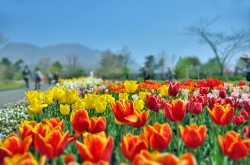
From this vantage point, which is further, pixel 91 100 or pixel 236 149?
pixel 91 100

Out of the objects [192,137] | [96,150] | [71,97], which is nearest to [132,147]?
[96,150]

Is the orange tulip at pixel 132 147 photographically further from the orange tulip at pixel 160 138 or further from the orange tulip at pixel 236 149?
the orange tulip at pixel 236 149

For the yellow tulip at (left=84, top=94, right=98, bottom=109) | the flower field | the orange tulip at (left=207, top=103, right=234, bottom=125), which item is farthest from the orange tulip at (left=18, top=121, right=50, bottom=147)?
the yellow tulip at (left=84, top=94, right=98, bottom=109)

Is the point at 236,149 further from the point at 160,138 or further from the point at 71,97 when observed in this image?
the point at 71,97

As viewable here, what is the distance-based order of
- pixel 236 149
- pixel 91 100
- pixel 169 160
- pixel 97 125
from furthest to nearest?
pixel 91 100
pixel 97 125
pixel 236 149
pixel 169 160

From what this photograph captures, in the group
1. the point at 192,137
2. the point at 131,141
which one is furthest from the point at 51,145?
the point at 192,137

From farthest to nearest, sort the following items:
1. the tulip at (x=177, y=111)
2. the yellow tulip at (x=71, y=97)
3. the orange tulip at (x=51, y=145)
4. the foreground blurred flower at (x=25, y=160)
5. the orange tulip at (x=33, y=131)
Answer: the yellow tulip at (x=71, y=97)
the tulip at (x=177, y=111)
the orange tulip at (x=33, y=131)
the orange tulip at (x=51, y=145)
the foreground blurred flower at (x=25, y=160)

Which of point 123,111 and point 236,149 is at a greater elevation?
point 123,111

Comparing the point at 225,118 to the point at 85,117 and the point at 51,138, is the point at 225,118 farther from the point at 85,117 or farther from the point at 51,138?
the point at 51,138

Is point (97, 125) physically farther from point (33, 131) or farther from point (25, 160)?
point (25, 160)

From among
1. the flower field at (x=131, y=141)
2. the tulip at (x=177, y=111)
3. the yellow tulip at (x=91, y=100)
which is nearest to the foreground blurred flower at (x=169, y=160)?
the flower field at (x=131, y=141)

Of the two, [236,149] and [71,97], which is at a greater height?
[71,97]

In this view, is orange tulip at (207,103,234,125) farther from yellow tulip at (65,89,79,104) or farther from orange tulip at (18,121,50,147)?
yellow tulip at (65,89,79,104)

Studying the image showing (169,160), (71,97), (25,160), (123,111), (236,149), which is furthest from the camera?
(71,97)
